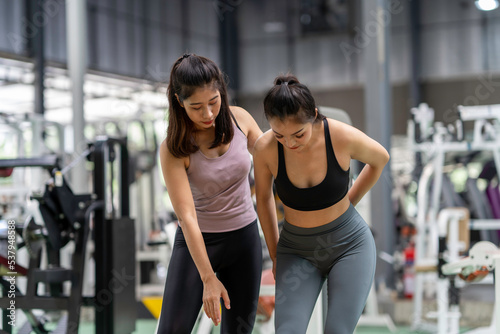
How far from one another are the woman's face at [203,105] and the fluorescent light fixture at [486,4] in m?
9.59

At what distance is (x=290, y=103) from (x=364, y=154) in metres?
0.30

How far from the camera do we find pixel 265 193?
1.79 meters

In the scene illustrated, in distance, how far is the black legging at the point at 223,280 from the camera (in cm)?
172

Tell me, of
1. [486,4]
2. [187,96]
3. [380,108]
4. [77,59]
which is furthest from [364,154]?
[486,4]

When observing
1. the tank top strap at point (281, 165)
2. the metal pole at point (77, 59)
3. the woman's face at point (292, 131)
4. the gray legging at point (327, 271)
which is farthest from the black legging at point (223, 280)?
the metal pole at point (77, 59)

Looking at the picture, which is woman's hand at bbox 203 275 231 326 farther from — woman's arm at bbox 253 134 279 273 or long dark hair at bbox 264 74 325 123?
long dark hair at bbox 264 74 325 123

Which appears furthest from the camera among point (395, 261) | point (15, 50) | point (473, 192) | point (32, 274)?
point (15, 50)

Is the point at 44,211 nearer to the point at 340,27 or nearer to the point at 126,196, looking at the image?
the point at 126,196

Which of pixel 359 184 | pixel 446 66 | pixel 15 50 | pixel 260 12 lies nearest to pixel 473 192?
pixel 359 184

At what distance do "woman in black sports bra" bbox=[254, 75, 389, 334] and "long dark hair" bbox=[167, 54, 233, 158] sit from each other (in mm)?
126

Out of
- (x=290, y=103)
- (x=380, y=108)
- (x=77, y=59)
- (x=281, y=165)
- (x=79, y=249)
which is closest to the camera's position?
(x=290, y=103)

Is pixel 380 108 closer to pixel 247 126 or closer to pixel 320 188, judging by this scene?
pixel 247 126

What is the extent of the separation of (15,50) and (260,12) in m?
6.02

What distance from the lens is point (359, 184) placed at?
190 cm
